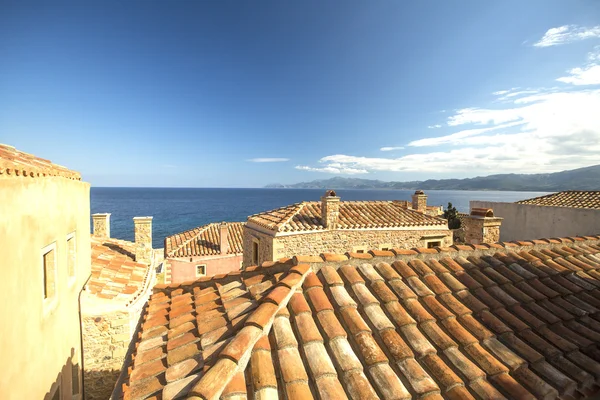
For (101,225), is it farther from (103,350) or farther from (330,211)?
(330,211)

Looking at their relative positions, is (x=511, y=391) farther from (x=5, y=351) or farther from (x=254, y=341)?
(x=5, y=351)

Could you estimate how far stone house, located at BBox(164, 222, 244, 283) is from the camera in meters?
21.4

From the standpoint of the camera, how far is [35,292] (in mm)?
4965

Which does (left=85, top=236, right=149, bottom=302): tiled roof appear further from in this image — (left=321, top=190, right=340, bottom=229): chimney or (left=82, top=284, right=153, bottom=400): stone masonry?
(left=321, top=190, right=340, bottom=229): chimney

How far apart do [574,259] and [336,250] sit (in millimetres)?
9641

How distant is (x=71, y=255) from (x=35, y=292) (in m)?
2.74

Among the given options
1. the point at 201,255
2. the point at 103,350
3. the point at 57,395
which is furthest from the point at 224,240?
the point at 57,395

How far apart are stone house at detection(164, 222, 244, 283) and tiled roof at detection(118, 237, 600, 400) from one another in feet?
58.3

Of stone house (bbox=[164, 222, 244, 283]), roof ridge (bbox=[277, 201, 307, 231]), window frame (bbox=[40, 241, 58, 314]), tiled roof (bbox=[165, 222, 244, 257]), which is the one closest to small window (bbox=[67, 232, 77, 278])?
window frame (bbox=[40, 241, 58, 314])

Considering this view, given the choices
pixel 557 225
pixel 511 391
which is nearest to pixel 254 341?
pixel 511 391

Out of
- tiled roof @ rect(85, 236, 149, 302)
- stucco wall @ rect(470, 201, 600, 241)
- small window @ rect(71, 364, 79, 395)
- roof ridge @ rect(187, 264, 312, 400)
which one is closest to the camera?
roof ridge @ rect(187, 264, 312, 400)

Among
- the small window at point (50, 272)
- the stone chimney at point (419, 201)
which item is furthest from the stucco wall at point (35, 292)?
the stone chimney at point (419, 201)

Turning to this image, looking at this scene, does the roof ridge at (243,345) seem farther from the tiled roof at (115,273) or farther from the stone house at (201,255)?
the stone house at (201,255)

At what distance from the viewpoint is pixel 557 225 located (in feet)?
38.9
